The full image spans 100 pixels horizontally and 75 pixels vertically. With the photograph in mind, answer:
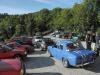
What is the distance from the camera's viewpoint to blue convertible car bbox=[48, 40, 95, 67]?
1491 centimetres

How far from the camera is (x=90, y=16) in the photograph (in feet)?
167

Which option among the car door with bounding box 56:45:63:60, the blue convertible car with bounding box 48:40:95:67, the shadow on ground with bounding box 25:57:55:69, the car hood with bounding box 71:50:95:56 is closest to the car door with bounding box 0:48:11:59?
the shadow on ground with bounding box 25:57:55:69

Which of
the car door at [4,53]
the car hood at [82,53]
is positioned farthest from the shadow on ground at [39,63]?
the car hood at [82,53]

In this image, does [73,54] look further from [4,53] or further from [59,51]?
[4,53]

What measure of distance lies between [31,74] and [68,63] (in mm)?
2461

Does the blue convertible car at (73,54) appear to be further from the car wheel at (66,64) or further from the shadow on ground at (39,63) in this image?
the shadow on ground at (39,63)

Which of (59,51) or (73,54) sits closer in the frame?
(73,54)

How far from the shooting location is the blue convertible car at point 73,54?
1491 centimetres

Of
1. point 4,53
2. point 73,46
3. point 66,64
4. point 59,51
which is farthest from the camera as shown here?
point 4,53

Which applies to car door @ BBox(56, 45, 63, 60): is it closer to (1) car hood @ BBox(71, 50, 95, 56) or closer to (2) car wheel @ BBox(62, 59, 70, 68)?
(2) car wheel @ BBox(62, 59, 70, 68)

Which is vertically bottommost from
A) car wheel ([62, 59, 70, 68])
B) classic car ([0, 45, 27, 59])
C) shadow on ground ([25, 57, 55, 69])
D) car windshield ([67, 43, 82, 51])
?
shadow on ground ([25, 57, 55, 69])

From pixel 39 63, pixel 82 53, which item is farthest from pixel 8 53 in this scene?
pixel 82 53

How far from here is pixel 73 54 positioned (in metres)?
15.4

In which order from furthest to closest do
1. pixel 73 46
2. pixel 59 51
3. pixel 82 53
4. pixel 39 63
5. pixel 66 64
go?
pixel 39 63, pixel 59 51, pixel 73 46, pixel 66 64, pixel 82 53
